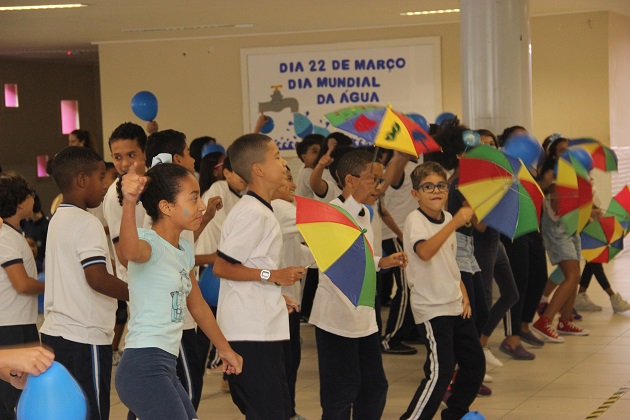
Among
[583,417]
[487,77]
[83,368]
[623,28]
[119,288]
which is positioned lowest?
[583,417]

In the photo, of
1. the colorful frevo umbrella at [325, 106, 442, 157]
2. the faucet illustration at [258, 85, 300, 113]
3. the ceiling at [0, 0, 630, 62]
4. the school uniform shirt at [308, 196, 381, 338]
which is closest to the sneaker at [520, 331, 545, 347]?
the colorful frevo umbrella at [325, 106, 442, 157]

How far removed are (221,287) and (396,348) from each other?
4.03 metres

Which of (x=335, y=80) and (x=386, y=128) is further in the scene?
(x=335, y=80)

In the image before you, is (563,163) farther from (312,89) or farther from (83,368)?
(312,89)

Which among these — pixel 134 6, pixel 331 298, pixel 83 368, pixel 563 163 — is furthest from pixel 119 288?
pixel 134 6

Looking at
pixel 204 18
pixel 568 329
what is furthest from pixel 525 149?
pixel 204 18

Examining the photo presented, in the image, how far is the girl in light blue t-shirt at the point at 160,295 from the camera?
4.04 metres

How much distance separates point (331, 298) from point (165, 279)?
149 cm

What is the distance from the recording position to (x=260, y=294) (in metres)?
4.78

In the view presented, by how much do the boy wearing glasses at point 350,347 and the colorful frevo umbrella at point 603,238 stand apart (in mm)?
3383

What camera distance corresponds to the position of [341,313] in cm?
546

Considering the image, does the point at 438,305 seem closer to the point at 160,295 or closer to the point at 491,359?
the point at 160,295

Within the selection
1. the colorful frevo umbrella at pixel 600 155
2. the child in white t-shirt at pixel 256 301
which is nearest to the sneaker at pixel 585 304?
the colorful frevo umbrella at pixel 600 155

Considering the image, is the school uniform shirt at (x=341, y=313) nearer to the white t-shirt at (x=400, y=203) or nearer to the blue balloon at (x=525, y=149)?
the blue balloon at (x=525, y=149)
